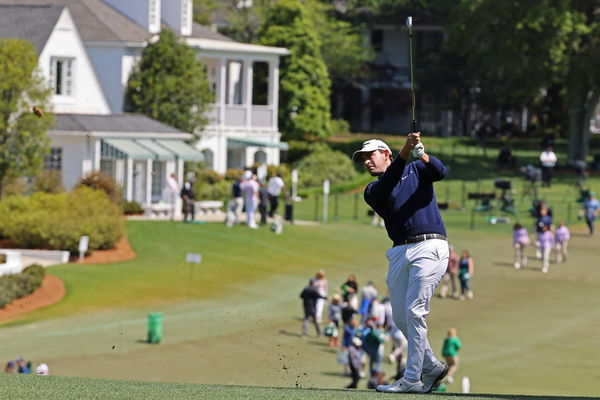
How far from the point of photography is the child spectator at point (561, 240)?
1718 inches

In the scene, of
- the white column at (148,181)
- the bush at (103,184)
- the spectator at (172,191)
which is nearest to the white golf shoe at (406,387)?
the bush at (103,184)

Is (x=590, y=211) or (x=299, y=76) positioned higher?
(x=299, y=76)

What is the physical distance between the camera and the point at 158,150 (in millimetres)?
50281

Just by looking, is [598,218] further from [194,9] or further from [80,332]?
[194,9]

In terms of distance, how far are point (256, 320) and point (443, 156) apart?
38.0 metres

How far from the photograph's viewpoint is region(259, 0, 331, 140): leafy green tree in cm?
6812

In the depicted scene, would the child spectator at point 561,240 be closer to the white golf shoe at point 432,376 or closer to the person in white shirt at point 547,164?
the person in white shirt at point 547,164

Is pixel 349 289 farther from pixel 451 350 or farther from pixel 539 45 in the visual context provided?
pixel 539 45

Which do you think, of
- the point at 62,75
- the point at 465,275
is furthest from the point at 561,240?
the point at 62,75

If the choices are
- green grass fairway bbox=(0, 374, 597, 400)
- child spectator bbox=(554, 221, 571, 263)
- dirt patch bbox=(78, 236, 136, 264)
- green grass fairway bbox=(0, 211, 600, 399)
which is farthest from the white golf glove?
child spectator bbox=(554, 221, 571, 263)

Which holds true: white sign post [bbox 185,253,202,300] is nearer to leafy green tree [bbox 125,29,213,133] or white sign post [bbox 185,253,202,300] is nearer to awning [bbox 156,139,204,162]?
awning [bbox 156,139,204,162]

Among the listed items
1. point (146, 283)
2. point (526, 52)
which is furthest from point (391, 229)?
point (526, 52)

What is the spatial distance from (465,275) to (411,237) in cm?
2625

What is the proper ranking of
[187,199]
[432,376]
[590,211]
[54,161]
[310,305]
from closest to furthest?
[432,376] → [310,305] → [187,199] → [54,161] → [590,211]
